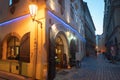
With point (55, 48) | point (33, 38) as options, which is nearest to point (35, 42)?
point (33, 38)

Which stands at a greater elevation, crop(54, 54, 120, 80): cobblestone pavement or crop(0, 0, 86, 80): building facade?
crop(0, 0, 86, 80): building facade

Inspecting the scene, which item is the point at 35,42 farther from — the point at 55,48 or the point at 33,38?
the point at 55,48

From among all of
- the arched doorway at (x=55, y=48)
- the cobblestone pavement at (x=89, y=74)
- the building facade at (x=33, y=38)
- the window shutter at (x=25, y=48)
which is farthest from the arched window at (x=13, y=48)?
the cobblestone pavement at (x=89, y=74)

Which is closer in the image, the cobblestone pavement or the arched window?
the cobblestone pavement

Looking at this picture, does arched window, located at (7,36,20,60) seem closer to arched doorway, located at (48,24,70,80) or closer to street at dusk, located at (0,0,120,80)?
street at dusk, located at (0,0,120,80)

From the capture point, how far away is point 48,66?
11.0m

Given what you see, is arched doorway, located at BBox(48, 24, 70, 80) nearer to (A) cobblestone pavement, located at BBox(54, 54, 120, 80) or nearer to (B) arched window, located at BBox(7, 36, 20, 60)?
(A) cobblestone pavement, located at BBox(54, 54, 120, 80)

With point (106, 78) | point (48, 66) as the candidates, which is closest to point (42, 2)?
point (48, 66)

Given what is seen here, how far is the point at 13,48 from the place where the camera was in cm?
1344

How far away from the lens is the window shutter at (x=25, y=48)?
11602 mm

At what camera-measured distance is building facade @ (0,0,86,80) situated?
10.8 meters

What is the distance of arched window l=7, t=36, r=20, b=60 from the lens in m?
13.0

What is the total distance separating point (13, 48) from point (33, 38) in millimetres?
3090

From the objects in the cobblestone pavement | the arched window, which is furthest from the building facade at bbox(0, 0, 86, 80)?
the cobblestone pavement
